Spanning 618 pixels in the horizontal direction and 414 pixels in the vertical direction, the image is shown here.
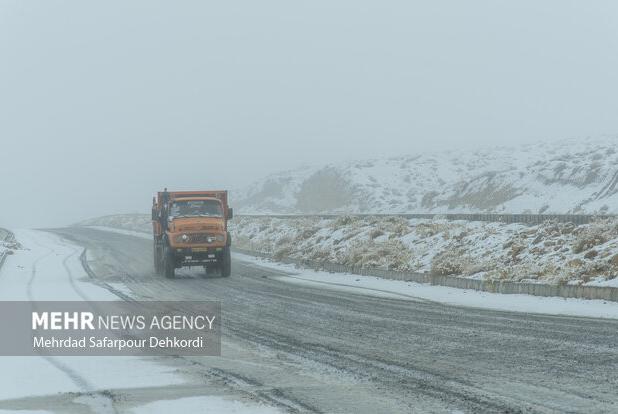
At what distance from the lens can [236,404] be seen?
7.17 m

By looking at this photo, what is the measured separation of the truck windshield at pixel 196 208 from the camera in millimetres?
24359

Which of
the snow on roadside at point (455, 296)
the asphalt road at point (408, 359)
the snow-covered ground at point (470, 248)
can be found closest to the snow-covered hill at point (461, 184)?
the snow-covered ground at point (470, 248)

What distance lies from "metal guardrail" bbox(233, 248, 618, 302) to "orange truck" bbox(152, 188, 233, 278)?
4.42 meters

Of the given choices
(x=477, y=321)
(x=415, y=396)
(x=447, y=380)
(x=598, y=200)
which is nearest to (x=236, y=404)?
(x=415, y=396)

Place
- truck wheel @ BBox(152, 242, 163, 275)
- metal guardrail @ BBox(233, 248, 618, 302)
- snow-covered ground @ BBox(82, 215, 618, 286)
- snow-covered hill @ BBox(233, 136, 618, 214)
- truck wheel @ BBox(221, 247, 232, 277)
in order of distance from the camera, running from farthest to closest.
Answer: snow-covered hill @ BBox(233, 136, 618, 214), truck wheel @ BBox(152, 242, 163, 275), truck wheel @ BBox(221, 247, 232, 277), snow-covered ground @ BBox(82, 215, 618, 286), metal guardrail @ BBox(233, 248, 618, 302)

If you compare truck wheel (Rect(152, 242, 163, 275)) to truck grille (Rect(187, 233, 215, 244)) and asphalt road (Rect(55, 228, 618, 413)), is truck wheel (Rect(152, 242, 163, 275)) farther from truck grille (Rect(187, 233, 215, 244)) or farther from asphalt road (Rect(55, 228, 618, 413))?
asphalt road (Rect(55, 228, 618, 413))

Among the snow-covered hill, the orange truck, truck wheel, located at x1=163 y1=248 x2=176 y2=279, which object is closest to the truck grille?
the orange truck

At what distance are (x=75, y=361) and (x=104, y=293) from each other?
354 inches

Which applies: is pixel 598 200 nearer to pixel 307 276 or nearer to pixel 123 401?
pixel 307 276

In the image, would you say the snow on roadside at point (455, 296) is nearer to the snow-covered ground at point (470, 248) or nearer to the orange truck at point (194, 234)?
the snow-covered ground at point (470, 248)

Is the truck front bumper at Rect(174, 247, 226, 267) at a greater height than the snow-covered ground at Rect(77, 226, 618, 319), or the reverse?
the truck front bumper at Rect(174, 247, 226, 267)

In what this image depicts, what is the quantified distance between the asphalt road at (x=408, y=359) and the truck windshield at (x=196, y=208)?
811cm

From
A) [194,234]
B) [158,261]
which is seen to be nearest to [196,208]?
[194,234]

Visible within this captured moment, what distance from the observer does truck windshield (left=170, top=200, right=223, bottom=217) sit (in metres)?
24.4
